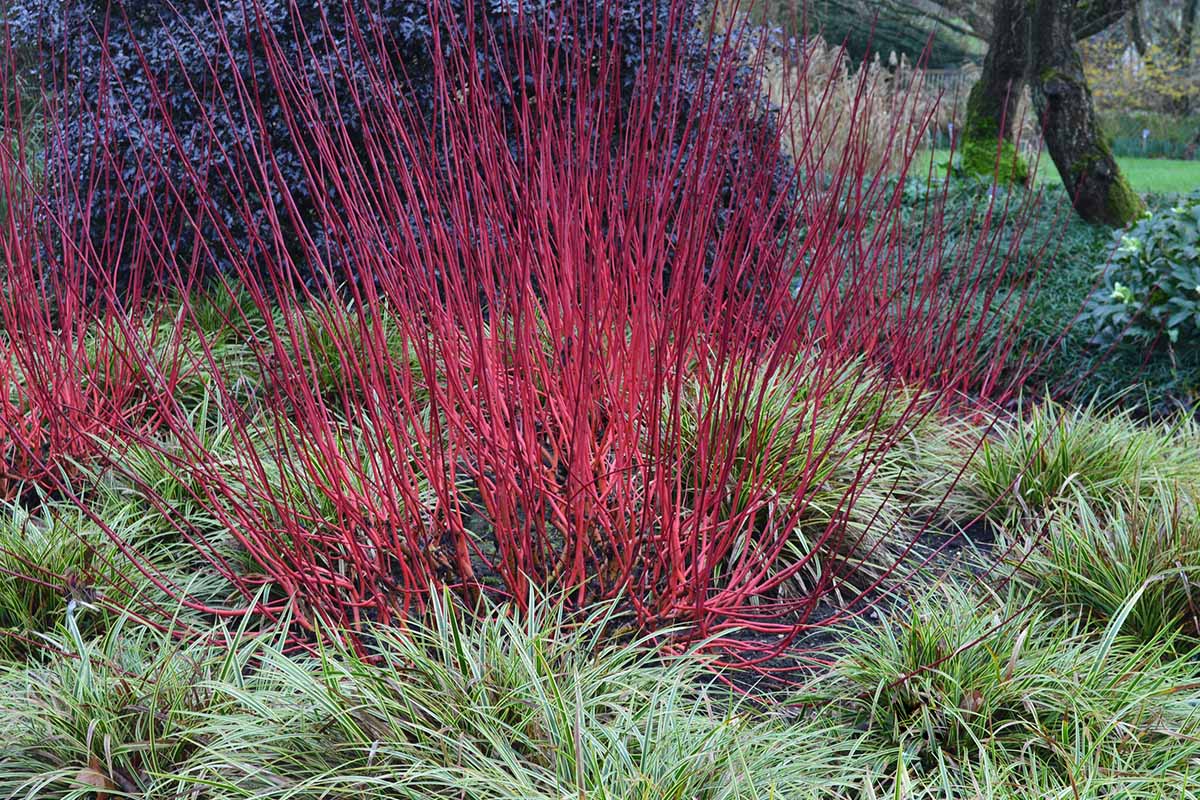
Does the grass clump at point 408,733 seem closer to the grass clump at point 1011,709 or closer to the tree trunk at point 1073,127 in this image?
the grass clump at point 1011,709

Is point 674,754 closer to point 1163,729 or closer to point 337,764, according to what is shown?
point 337,764

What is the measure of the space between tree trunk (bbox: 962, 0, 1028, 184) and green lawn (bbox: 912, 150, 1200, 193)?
2024 millimetres

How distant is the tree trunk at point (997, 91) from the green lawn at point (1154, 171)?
202 cm

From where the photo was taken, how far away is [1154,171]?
48.5ft

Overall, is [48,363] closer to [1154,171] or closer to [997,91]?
[997,91]

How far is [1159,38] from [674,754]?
27.4 meters

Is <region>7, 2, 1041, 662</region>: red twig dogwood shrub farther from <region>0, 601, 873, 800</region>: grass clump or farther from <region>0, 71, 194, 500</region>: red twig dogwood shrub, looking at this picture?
<region>0, 71, 194, 500</region>: red twig dogwood shrub

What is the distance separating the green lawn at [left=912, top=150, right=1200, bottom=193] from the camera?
11172 mm

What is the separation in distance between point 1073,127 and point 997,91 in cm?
94

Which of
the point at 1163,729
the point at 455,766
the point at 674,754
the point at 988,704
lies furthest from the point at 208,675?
the point at 1163,729

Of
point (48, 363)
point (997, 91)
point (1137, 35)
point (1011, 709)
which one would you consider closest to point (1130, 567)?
point (1011, 709)

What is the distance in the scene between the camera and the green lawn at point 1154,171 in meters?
11.2

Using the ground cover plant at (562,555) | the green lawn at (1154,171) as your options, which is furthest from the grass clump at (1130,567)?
the green lawn at (1154,171)

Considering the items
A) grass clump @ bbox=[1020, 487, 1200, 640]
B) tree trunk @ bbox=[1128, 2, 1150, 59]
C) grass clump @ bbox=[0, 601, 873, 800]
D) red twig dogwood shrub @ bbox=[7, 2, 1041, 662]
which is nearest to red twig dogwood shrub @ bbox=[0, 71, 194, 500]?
red twig dogwood shrub @ bbox=[7, 2, 1041, 662]
